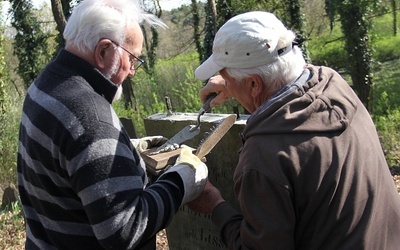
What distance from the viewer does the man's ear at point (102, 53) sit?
1977 mm

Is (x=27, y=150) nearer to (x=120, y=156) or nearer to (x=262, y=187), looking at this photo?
(x=120, y=156)

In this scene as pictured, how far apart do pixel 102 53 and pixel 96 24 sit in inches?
4.8

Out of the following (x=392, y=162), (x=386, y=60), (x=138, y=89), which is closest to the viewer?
(x=392, y=162)

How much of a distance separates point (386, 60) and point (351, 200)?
30594 millimetres

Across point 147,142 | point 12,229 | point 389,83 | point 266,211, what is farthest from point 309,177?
point 389,83

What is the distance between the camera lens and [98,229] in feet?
6.02

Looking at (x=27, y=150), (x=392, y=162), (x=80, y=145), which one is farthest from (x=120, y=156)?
(x=392, y=162)

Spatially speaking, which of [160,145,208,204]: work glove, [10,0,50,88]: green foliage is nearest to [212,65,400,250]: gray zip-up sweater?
[160,145,208,204]: work glove

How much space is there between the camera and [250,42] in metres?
1.88

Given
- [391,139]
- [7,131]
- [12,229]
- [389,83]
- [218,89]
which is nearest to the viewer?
[218,89]

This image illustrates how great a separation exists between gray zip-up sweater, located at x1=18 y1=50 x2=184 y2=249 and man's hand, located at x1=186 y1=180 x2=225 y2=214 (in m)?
0.27

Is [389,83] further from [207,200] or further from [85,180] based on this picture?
[85,180]

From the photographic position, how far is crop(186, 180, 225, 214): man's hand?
7.70 feet

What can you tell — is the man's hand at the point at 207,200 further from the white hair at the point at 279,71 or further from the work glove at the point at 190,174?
the white hair at the point at 279,71
